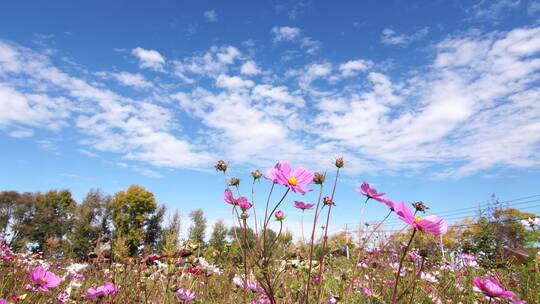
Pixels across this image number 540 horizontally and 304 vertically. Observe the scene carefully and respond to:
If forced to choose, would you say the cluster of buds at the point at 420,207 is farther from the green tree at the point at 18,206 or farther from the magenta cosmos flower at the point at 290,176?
the green tree at the point at 18,206

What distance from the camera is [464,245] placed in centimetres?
715

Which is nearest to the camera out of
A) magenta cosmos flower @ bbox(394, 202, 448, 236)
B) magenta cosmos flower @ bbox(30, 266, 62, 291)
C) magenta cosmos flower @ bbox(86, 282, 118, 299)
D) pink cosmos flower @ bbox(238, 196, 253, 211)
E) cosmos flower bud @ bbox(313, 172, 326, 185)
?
magenta cosmos flower @ bbox(394, 202, 448, 236)

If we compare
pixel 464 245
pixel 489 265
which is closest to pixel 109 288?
pixel 489 265

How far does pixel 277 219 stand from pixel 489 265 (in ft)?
14.6

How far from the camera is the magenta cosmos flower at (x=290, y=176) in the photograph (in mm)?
1440

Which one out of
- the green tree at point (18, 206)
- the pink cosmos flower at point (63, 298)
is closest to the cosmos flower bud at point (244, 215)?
the pink cosmos flower at point (63, 298)

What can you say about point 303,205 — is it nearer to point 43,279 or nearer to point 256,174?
point 256,174

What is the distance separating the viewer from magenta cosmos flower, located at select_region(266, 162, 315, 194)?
1.44 metres

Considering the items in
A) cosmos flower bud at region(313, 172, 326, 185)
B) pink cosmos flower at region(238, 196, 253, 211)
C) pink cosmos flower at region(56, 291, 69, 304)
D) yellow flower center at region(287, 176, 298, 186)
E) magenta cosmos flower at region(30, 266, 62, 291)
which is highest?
cosmos flower bud at region(313, 172, 326, 185)

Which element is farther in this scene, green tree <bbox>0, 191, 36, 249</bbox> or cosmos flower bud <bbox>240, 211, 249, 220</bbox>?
green tree <bbox>0, 191, 36, 249</bbox>

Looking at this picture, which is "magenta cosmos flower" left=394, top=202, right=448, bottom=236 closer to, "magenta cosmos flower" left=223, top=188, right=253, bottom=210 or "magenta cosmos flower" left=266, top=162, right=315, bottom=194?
"magenta cosmos flower" left=266, top=162, right=315, bottom=194

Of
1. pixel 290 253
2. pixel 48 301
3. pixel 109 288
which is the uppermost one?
pixel 290 253

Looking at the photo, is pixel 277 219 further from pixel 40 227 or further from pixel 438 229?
pixel 40 227

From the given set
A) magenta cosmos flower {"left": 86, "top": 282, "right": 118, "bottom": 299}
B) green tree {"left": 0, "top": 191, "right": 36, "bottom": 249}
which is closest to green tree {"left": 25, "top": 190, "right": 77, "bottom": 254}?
green tree {"left": 0, "top": 191, "right": 36, "bottom": 249}
